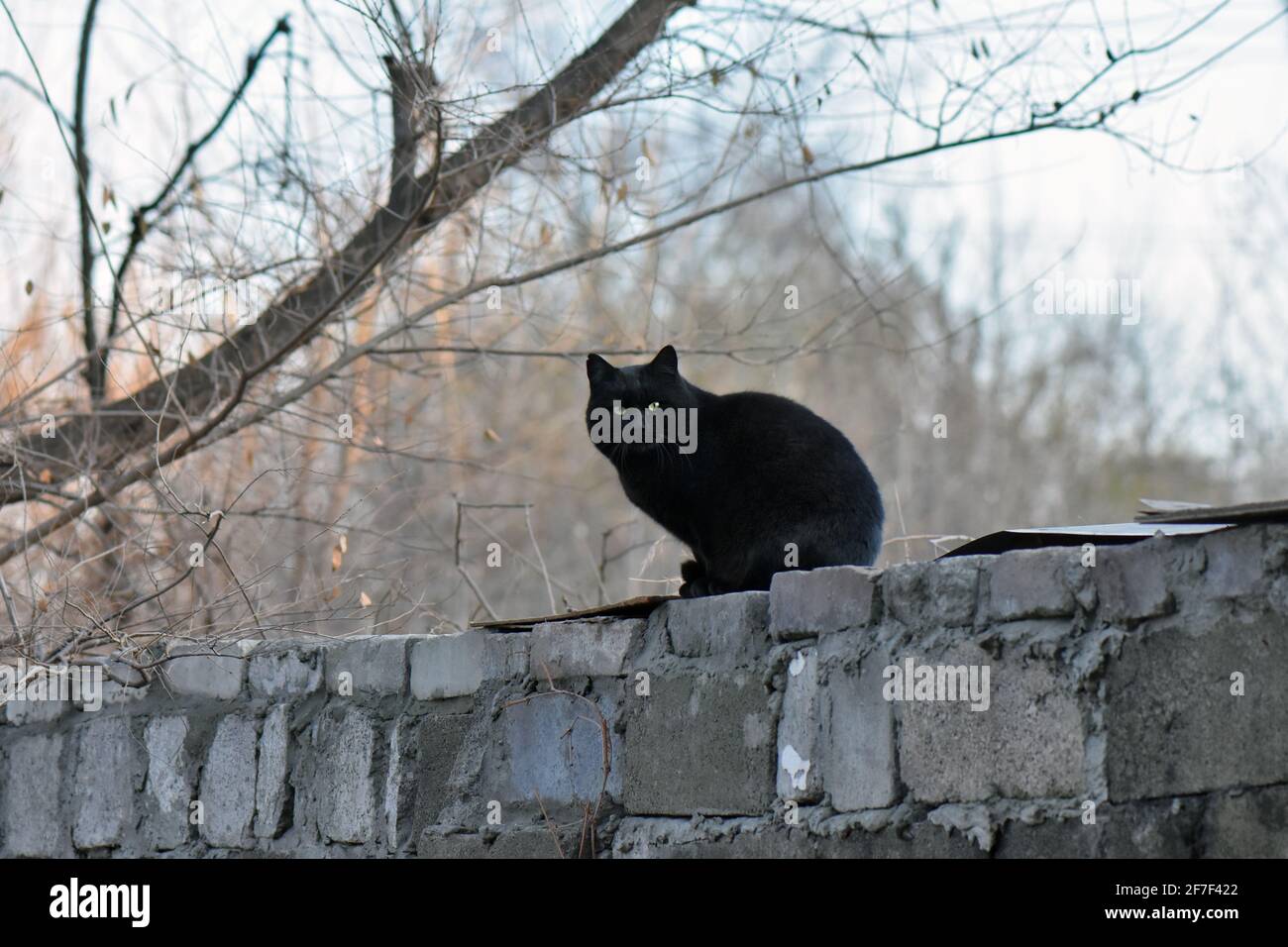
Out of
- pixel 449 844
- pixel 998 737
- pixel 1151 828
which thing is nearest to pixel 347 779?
pixel 449 844

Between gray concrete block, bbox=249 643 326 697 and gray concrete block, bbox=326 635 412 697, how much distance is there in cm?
6

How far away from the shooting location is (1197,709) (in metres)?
2.60

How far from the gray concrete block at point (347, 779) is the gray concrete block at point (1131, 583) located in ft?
7.80

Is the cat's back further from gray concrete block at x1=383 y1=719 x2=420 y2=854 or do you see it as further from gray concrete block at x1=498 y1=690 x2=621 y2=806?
gray concrete block at x1=383 y1=719 x2=420 y2=854

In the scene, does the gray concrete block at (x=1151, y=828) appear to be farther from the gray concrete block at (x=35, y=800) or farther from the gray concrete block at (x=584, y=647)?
the gray concrete block at (x=35, y=800)

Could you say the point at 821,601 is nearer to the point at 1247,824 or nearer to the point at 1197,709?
the point at 1197,709

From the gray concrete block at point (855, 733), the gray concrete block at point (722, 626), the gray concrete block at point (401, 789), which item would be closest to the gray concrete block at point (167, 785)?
the gray concrete block at point (401, 789)

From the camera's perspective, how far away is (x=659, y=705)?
366 centimetres

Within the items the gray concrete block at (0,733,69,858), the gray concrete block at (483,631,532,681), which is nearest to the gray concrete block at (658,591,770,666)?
the gray concrete block at (483,631,532,681)

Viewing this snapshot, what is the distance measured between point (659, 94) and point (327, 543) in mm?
5600

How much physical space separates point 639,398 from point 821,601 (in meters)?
1.09

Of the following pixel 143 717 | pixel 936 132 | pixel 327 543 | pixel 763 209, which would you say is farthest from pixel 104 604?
pixel 763 209

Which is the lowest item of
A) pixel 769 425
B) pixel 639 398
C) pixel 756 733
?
pixel 756 733

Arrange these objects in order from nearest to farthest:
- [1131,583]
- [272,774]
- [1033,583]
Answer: [1131,583], [1033,583], [272,774]
